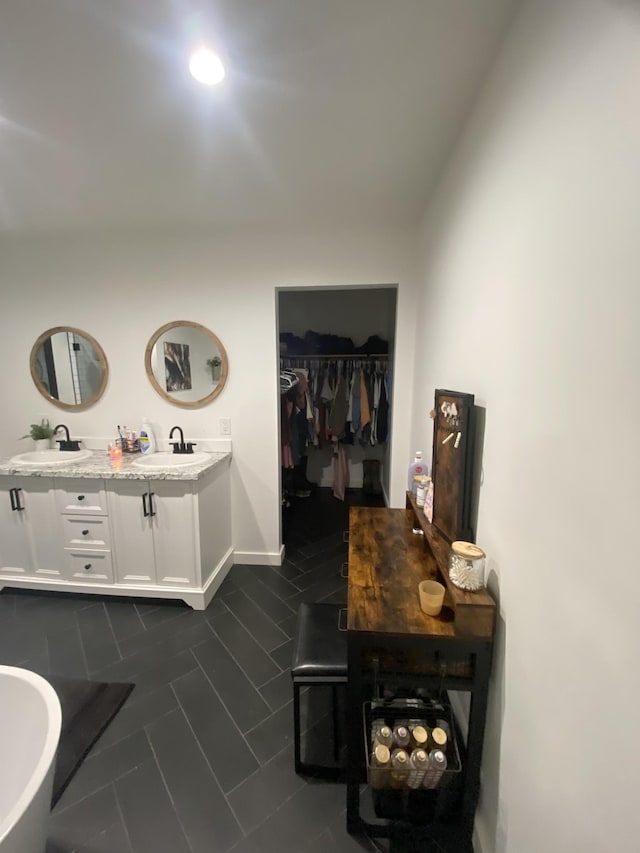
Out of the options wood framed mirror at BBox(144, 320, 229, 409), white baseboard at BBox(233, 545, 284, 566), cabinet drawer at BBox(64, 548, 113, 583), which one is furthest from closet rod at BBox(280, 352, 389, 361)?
Result: cabinet drawer at BBox(64, 548, 113, 583)

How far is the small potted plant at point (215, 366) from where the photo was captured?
8.14ft

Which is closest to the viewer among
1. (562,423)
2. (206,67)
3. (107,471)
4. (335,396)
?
(562,423)

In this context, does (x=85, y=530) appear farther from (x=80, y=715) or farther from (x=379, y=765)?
(x=379, y=765)

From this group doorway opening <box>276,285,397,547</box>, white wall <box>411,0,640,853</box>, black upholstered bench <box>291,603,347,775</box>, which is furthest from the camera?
doorway opening <box>276,285,397,547</box>

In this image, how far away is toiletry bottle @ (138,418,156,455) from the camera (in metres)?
2.51

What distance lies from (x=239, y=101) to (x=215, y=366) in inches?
61.1

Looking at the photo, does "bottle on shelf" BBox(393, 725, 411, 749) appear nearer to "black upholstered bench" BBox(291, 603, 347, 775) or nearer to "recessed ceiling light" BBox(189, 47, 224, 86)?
"black upholstered bench" BBox(291, 603, 347, 775)

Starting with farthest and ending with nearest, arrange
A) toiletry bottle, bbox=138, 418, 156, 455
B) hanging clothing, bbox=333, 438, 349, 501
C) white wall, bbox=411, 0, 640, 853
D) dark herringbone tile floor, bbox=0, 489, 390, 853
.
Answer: hanging clothing, bbox=333, 438, 349, 501, toiletry bottle, bbox=138, 418, 156, 455, dark herringbone tile floor, bbox=0, 489, 390, 853, white wall, bbox=411, 0, 640, 853

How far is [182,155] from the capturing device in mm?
1577

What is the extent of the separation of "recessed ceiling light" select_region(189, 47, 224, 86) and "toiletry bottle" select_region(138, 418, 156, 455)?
2063 mm

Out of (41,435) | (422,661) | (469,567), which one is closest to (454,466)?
(469,567)

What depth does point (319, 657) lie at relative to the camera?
1.24m

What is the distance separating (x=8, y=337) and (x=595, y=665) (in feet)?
12.6

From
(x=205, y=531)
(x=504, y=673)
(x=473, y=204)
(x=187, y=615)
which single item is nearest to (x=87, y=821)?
(x=187, y=615)
